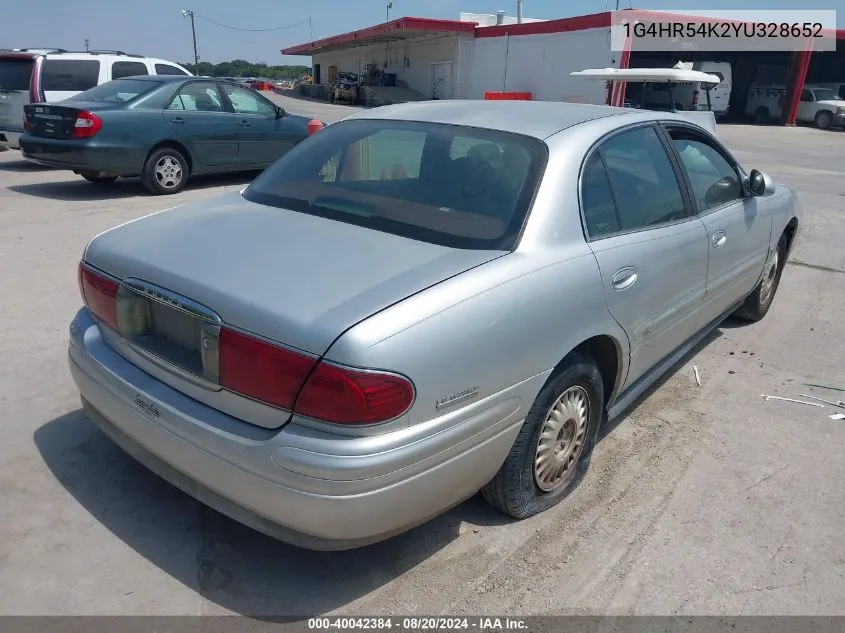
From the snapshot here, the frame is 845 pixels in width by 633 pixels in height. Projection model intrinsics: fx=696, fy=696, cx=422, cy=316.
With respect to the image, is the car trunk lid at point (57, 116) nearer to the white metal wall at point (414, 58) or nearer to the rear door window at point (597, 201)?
the rear door window at point (597, 201)

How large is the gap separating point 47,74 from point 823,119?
31.6 m

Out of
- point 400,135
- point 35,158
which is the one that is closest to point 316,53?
point 35,158

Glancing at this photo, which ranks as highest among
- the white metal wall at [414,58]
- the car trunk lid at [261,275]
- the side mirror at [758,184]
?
the white metal wall at [414,58]

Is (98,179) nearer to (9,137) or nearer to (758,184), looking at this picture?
(9,137)

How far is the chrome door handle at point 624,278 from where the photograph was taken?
2.95 m

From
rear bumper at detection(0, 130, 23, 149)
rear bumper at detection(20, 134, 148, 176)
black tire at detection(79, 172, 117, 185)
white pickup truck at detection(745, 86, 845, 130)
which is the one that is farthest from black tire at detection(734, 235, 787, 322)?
white pickup truck at detection(745, 86, 845, 130)

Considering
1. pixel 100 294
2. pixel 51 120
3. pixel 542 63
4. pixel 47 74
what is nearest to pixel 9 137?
pixel 47 74

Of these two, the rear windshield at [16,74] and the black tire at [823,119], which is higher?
the rear windshield at [16,74]

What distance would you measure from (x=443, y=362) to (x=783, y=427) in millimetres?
2565

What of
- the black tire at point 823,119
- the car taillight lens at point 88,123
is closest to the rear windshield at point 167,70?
the car taillight lens at point 88,123

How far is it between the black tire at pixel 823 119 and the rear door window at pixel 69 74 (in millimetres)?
30683

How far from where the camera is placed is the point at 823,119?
102 ft

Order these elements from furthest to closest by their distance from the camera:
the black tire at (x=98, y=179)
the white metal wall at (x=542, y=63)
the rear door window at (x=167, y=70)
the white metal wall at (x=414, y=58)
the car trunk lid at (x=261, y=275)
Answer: the white metal wall at (x=414, y=58), the white metal wall at (x=542, y=63), the rear door window at (x=167, y=70), the black tire at (x=98, y=179), the car trunk lid at (x=261, y=275)

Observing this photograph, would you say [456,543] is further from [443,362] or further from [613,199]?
[613,199]
